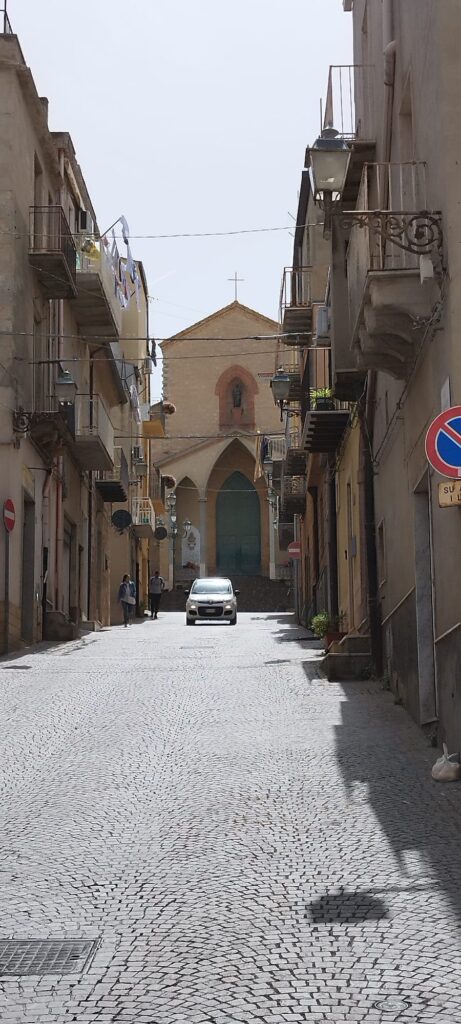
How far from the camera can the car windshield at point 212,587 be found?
37.2 m

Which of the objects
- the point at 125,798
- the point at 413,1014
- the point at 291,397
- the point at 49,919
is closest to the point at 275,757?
the point at 125,798

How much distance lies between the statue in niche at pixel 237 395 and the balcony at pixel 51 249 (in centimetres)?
4352

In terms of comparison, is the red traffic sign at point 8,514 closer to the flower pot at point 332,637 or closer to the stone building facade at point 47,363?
the stone building facade at point 47,363

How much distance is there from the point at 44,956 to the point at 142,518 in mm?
42208

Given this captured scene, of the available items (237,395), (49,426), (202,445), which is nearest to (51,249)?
(49,426)

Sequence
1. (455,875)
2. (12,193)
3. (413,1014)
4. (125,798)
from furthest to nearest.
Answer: (12,193), (125,798), (455,875), (413,1014)

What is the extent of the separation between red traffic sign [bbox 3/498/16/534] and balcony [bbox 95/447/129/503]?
12.0 m

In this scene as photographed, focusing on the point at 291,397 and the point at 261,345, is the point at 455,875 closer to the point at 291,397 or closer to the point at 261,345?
the point at 291,397

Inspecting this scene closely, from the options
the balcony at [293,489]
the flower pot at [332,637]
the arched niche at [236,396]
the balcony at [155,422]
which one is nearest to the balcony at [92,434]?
the balcony at [293,489]

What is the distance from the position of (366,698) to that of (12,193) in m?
12.9

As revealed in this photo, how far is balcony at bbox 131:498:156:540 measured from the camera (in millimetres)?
47281

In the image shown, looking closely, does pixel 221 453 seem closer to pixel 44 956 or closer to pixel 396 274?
pixel 396 274

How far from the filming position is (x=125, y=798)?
9117mm

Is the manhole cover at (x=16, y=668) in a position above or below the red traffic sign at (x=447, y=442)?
below
